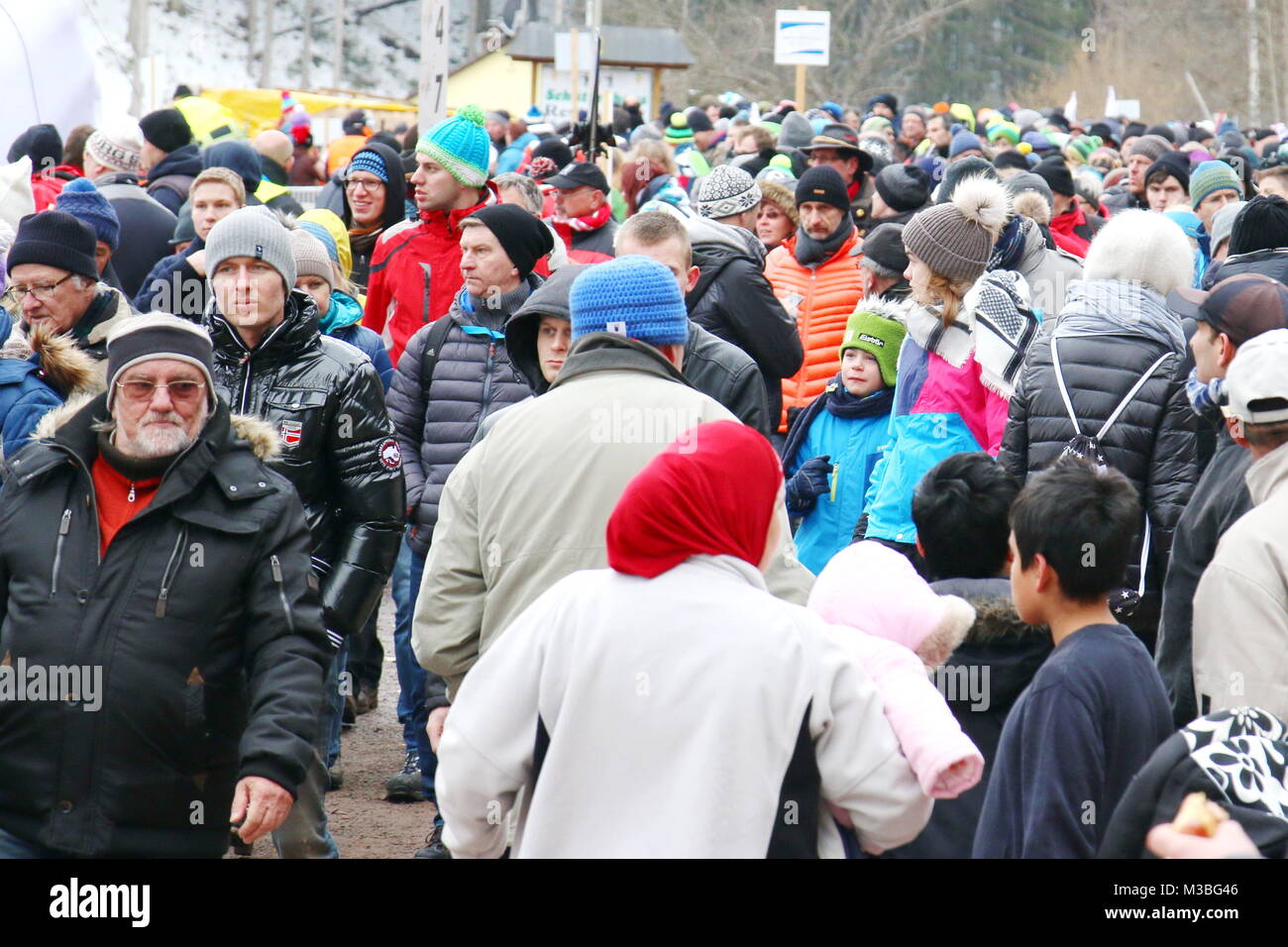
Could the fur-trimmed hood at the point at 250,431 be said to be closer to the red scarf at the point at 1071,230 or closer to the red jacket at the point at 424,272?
the red jacket at the point at 424,272

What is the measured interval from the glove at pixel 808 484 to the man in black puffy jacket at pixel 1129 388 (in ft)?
2.97

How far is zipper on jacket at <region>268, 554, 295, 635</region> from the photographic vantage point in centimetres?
378

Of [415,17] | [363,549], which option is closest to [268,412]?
[363,549]

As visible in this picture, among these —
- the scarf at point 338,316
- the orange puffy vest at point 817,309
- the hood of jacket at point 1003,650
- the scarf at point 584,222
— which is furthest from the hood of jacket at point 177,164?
the hood of jacket at point 1003,650

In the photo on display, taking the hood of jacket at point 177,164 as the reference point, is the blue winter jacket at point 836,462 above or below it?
below

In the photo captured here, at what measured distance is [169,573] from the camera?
145 inches

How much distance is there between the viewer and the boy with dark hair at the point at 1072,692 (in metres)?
3.17

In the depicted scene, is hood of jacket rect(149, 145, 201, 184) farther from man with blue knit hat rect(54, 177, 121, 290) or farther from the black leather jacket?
the black leather jacket

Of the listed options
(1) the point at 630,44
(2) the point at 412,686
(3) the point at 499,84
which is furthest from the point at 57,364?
(3) the point at 499,84

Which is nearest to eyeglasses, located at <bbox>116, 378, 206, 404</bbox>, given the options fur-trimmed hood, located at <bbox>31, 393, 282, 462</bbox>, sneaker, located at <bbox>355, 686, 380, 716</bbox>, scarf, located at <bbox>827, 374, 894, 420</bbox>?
fur-trimmed hood, located at <bbox>31, 393, 282, 462</bbox>

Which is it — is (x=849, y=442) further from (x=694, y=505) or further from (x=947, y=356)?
(x=694, y=505)

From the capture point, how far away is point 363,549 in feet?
16.1
